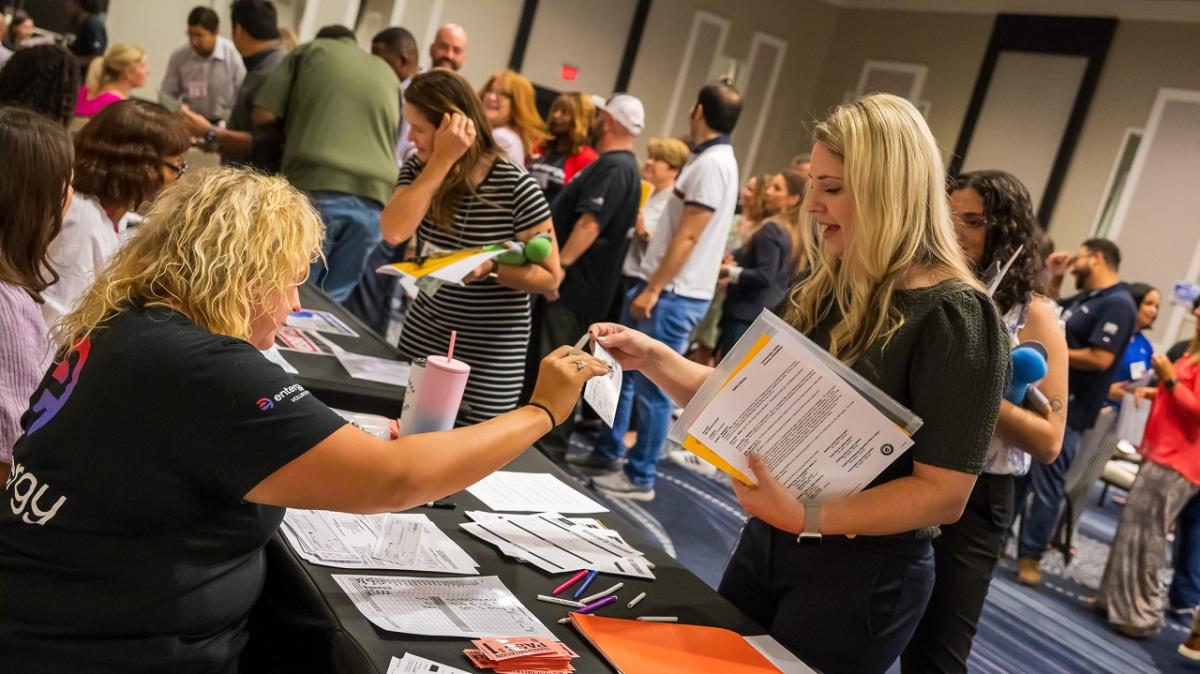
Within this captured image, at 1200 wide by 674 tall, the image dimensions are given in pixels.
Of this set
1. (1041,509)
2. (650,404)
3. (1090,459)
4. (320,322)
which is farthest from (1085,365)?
(320,322)

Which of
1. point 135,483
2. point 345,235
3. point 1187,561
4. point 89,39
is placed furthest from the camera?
point 89,39

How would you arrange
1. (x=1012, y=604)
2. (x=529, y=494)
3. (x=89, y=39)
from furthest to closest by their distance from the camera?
(x=89, y=39) → (x=1012, y=604) → (x=529, y=494)

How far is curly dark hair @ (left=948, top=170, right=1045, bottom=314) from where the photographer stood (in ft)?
Result: 6.73

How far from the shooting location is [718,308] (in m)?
6.46

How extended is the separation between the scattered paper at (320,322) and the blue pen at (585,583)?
1.33 meters

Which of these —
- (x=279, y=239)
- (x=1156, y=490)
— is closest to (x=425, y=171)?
(x=279, y=239)

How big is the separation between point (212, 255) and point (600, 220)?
276 cm

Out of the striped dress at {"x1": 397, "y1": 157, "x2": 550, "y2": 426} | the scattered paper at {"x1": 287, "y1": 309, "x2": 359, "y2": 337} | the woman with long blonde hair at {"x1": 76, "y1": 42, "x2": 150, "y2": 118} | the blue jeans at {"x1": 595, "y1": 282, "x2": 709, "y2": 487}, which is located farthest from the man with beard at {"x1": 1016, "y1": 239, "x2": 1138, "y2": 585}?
the woman with long blonde hair at {"x1": 76, "y1": 42, "x2": 150, "y2": 118}

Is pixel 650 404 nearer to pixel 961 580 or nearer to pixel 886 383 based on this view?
pixel 961 580

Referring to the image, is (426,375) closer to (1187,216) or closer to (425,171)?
(425,171)

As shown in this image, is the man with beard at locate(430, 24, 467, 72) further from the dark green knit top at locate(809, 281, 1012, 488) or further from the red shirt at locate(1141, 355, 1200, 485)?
the dark green knit top at locate(809, 281, 1012, 488)

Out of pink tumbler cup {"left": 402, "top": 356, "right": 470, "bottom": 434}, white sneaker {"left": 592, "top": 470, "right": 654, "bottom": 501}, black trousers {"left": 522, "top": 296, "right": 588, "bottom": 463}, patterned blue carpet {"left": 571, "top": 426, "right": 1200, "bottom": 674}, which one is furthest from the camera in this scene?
white sneaker {"left": 592, "top": 470, "right": 654, "bottom": 501}

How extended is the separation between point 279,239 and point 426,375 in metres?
0.41

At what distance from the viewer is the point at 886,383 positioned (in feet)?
4.86
